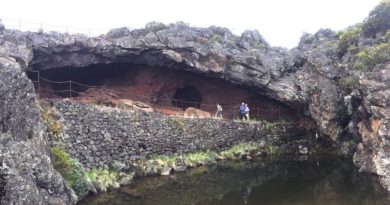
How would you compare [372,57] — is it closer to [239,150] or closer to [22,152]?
[239,150]

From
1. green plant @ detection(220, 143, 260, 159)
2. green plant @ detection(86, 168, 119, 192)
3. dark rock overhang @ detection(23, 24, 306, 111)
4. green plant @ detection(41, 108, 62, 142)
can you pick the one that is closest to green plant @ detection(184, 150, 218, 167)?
green plant @ detection(220, 143, 260, 159)

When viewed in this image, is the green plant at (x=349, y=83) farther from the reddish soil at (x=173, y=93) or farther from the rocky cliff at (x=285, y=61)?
the reddish soil at (x=173, y=93)

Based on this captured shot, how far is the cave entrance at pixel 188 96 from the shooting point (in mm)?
42656

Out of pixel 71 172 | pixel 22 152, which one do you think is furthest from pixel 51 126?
pixel 22 152

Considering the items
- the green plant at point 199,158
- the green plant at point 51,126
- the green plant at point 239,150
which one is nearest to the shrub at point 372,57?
the green plant at point 239,150

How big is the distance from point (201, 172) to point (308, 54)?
17377mm

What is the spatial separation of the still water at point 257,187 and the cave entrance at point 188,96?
437 inches

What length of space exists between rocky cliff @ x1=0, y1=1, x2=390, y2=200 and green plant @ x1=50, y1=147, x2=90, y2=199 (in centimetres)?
931

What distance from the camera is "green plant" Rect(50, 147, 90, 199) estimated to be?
21.8m

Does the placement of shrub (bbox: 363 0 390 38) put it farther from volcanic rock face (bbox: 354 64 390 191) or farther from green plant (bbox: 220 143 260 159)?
green plant (bbox: 220 143 260 159)

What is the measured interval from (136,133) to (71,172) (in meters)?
8.41

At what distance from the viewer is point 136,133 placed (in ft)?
99.0

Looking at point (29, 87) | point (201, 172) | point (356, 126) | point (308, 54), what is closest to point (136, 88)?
point (201, 172)

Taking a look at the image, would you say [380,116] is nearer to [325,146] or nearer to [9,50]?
[325,146]
